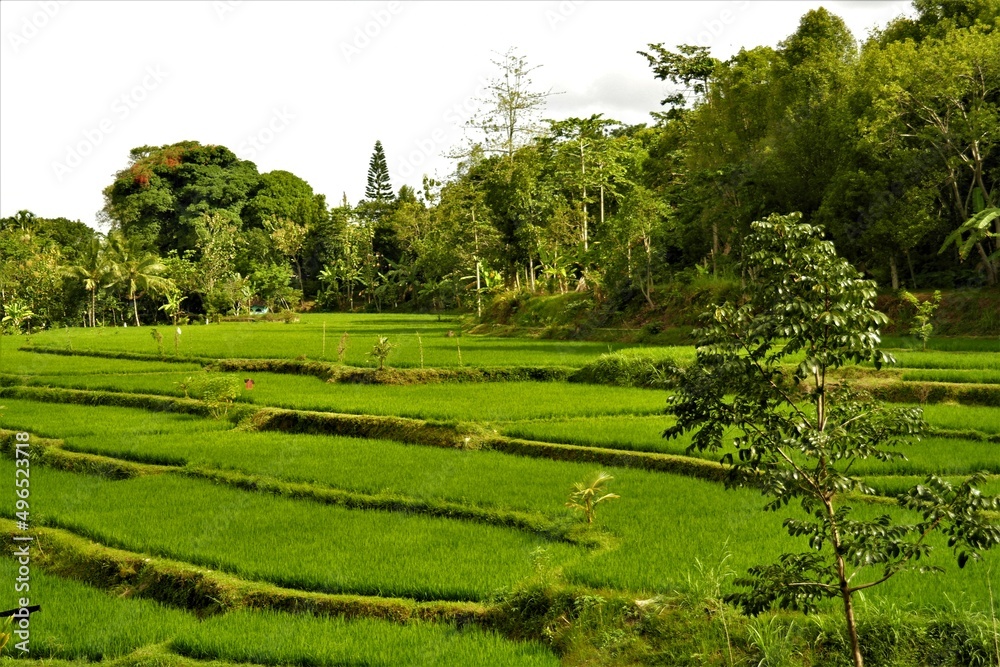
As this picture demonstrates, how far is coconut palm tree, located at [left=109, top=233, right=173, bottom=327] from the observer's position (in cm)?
3644

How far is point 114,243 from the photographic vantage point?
36281 mm

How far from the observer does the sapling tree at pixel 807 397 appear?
13.5ft

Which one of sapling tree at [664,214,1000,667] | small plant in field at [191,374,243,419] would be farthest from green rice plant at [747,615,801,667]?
small plant in field at [191,374,243,419]

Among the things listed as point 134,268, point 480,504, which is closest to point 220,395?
point 480,504

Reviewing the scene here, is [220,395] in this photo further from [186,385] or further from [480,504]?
[480,504]

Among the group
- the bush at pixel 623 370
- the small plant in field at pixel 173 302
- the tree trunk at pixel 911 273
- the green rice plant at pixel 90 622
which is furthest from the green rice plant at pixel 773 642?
the small plant in field at pixel 173 302

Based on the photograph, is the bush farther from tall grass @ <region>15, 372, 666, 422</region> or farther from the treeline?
the treeline

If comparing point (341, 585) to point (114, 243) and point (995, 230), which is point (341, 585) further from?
point (114, 243)

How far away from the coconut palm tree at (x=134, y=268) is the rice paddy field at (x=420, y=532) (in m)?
23.2

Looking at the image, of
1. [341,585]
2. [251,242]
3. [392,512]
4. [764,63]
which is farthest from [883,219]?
[251,242]

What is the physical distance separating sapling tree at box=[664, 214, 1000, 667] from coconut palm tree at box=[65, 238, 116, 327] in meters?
34.6

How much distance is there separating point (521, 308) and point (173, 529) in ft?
63.7

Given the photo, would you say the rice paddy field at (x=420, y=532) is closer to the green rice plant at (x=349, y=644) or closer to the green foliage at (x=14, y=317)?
the green rice plant at (x=349, y=644)

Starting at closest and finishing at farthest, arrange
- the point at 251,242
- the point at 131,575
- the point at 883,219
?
the point at 131,575, the point at 883,219, the point at 251,242
